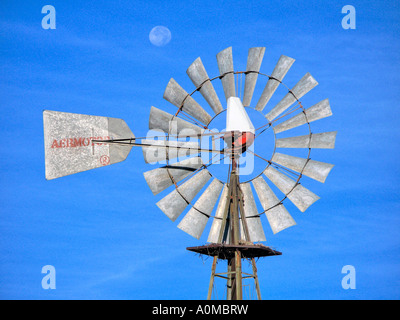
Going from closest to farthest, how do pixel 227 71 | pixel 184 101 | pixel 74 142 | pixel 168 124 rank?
pixel 74 142 < pixel 168 124 < pixel 184 101 < pixel 227 71

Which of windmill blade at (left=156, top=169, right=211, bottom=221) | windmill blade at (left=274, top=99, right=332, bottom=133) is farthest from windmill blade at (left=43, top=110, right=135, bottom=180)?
Answer: windmill blade at (left=274, top=99, right=332, bottom=133)

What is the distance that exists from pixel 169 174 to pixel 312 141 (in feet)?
12.8

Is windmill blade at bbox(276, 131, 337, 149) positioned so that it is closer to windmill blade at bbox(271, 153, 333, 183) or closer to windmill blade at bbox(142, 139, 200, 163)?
windmill blade at bbox(271, 153, 333, 183)

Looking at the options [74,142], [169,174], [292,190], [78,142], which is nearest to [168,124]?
[169,174]

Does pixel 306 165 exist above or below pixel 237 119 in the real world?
below

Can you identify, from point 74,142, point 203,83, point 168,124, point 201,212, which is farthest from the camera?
point 203,83

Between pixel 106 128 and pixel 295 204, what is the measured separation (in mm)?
5379

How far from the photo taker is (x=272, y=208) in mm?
18156

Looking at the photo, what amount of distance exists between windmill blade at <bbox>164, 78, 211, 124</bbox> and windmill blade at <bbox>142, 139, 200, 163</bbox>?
0.78 metres

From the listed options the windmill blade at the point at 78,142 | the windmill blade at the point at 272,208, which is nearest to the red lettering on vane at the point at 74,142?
the windmill blade at the point at 78,142

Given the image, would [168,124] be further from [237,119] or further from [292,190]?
[292,190]

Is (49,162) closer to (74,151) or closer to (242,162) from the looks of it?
(74,151)

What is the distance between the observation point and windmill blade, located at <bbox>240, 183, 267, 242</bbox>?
1805 cm
